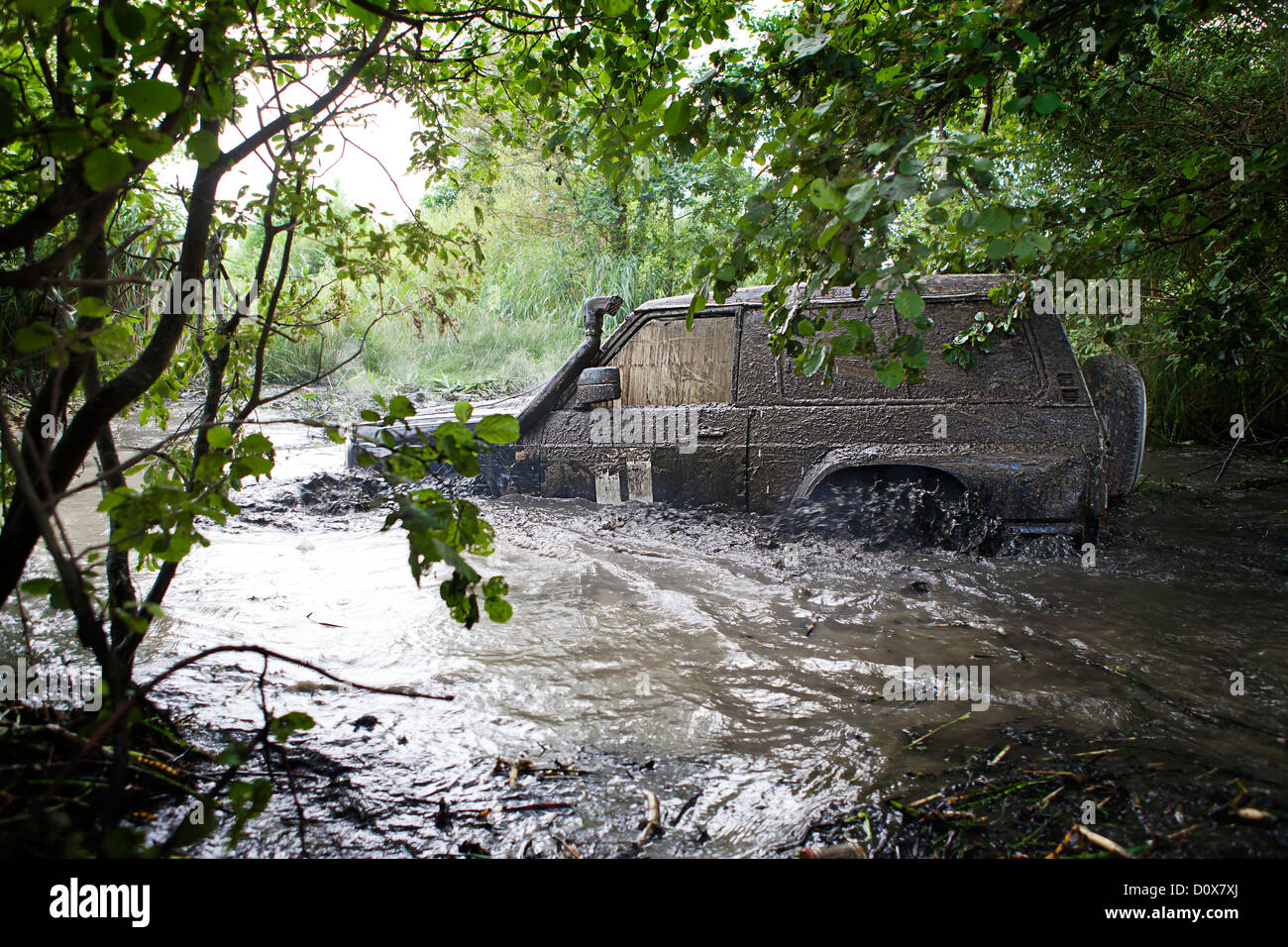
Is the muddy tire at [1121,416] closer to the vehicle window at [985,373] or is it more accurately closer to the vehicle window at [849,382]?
the vehicle window at [985,373]

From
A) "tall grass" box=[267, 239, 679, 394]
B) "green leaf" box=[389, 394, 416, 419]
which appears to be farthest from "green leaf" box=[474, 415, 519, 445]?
"tall grass" box=[267, 239, 679, 394]

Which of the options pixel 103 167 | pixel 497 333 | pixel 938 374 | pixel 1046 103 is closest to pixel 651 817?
pixel 103 167

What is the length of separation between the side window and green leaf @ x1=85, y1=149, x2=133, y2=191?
12.5 feet

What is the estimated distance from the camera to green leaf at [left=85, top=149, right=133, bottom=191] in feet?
3.95

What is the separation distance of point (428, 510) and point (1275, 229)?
6541 millimetres

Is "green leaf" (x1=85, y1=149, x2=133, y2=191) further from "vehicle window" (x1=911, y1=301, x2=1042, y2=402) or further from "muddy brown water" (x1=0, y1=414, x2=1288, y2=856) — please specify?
"vehicle window" (x1=911, y1=301, x2=1042, y2=402)

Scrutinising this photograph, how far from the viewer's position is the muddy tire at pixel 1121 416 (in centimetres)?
441

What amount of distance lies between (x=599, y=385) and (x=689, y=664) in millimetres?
2483

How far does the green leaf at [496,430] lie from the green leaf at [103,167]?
2.47ft

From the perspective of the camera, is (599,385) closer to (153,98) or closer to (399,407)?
(399,407)

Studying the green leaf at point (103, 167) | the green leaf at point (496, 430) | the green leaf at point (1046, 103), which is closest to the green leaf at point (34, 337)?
the green leaf at point (103, 167)

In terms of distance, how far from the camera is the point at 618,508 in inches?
207

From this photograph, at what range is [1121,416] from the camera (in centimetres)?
442
